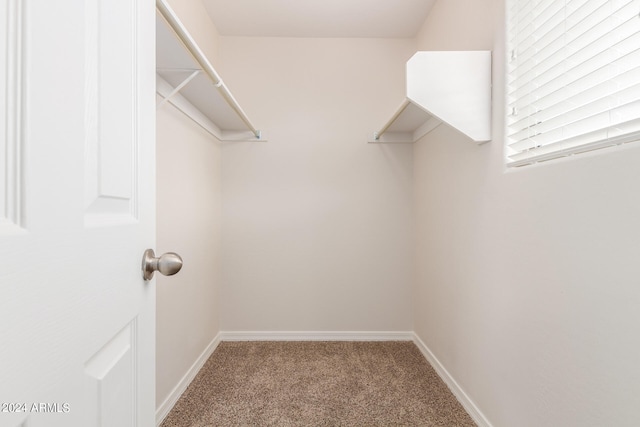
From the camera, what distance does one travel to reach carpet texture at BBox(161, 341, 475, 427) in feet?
5.66

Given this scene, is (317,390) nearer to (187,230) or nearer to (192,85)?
(187,230)

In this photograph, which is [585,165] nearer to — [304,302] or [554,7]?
[554,7]

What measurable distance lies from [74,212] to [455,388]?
6.65 ft

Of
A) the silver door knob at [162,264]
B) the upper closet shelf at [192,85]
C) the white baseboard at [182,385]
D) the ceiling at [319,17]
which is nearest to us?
the silver door knob at [162,264]

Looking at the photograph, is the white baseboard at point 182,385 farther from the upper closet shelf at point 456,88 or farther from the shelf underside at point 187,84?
the upper closet shelf at point 456,88

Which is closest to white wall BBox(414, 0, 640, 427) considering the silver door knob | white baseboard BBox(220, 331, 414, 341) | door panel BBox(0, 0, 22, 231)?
white baseboard BBox(220, 331, 414, 341)

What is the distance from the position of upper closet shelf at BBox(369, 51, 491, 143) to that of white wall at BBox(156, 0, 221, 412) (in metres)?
1.21

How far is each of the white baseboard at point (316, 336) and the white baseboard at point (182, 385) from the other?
0.21 meters

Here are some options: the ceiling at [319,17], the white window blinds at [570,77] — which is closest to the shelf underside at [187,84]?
the ceiling at [319,17]

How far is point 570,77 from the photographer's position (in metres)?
1.09

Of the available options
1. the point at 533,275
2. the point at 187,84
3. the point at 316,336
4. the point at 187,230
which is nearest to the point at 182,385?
the point at 187,230

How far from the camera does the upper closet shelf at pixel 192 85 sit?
1.20 meters

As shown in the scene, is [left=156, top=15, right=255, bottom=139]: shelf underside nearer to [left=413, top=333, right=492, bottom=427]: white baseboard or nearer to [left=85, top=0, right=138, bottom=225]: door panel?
[left=85, top=0, right=138, bottom=225]: door panel

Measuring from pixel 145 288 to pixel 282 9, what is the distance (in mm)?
2309
